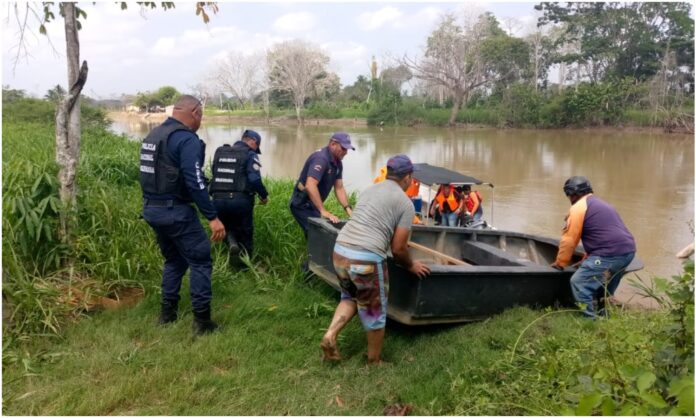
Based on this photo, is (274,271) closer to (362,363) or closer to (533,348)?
(362,363)

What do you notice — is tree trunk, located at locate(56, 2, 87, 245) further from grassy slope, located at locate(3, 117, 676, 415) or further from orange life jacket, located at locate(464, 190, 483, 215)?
orange life jacket, located at locate(464, 190, 483, 215)

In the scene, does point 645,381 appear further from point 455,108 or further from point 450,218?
point 455,108

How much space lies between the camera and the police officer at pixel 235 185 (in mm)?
4691

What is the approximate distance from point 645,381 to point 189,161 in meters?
2.72

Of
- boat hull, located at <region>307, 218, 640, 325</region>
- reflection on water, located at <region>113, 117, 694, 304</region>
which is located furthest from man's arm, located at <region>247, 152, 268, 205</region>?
reflection on water, located at <region>113, 117, 694, 304</region>

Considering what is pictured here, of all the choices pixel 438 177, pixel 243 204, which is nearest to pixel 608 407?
pixel 243 204

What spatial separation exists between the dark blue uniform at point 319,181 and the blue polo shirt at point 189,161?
1427 millimetres

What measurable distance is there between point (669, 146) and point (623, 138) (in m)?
4.44

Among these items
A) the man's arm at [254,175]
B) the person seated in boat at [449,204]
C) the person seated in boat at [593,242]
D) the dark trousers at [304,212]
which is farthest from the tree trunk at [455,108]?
the person seated in boat at [593,242]

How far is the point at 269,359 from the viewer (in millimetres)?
3359

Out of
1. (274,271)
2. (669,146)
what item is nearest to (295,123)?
(669,146)

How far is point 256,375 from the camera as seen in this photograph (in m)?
3.13

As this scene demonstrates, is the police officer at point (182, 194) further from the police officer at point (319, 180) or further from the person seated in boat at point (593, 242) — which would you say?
the person seated in boat at point (593, 242)

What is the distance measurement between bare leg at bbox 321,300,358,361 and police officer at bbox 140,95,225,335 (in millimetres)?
855
